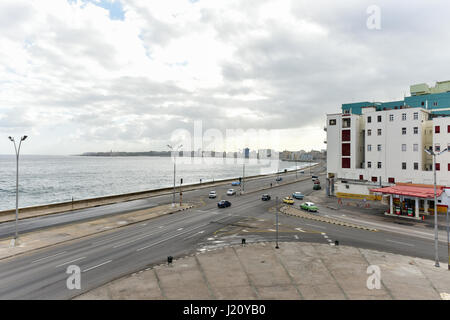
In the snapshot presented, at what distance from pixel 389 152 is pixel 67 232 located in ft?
217

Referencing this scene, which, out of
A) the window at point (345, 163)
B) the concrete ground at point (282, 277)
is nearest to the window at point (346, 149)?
the window at point (345, 163)

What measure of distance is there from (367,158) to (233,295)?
58.4 m

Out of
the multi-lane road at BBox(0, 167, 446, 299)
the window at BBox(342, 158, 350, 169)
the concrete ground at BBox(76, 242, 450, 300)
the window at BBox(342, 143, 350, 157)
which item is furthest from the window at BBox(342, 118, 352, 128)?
the concrete ground at BBox(76, 242, 450, 300)

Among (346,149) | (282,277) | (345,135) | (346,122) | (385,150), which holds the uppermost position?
(346,122)

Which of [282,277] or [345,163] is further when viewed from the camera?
[345,163]

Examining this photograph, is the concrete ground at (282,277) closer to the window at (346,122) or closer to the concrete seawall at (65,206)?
the concrete seawall at (65,206)

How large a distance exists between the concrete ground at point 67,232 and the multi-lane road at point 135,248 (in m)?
1.61

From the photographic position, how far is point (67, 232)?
113 feet

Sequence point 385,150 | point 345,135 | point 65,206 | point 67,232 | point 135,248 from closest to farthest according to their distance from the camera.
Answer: point 135,248 < point 67,232 < point 65,206 < point 385,150 < point 345,135

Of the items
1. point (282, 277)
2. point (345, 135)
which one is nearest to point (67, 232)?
point (282, 277)

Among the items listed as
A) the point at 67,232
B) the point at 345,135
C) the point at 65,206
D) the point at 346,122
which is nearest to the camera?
the point at 67,232

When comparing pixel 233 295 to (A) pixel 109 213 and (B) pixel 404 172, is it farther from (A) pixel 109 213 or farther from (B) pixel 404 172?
(B) pixel 404 172

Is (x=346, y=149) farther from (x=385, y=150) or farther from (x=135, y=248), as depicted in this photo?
(x=135, y=248)

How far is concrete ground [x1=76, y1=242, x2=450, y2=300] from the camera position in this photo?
17.9 m
